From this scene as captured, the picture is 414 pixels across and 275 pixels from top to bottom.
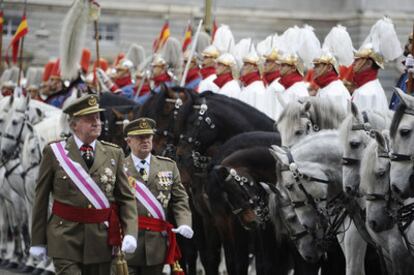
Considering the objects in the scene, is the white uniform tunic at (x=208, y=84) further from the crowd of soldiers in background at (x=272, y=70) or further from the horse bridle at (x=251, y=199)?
the horse bridle at (x=251, y=199)

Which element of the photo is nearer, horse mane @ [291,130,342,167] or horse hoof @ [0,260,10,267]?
horse mane @ [291,130,342,167]

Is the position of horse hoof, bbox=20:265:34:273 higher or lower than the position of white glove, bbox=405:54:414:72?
lower

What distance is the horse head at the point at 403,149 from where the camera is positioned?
402 inches

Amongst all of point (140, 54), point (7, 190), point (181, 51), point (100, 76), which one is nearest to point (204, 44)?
point (181, 51)

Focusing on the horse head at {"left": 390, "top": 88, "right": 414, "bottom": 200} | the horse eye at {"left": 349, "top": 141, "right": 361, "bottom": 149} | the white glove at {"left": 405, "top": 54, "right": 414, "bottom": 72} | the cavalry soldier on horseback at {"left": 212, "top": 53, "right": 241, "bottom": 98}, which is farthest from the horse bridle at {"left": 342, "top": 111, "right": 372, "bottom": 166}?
the cavalry soldier on horseback at {"left": 212, "top": 53, "right": 241, "bottom": 98}

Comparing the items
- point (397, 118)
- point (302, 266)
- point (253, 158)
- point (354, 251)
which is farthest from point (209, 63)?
point (397, 118)

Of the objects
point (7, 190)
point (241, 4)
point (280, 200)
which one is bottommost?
point (241, 4)

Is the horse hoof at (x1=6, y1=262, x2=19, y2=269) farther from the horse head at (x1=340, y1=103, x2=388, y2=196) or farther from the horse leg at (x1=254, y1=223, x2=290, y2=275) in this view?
the horse head at (x1=340, y1=103, x2=388, y2=196)

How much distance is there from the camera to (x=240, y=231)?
13.7 meters

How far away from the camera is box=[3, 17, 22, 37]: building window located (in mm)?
43688

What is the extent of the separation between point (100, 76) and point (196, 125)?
22.0 ft

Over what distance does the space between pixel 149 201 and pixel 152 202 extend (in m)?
0.03

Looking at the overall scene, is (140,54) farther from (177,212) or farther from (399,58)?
(177,212)

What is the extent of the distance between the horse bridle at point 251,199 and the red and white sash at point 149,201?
1.69 meters
